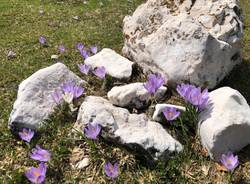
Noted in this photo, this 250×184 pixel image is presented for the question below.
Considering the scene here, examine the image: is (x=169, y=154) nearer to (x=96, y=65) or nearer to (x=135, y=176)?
(x=135, y=176)

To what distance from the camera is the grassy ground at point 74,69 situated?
5.99 metres

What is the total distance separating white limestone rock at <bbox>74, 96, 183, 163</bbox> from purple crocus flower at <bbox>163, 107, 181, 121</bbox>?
0.22m

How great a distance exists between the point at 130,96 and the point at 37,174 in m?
1.91

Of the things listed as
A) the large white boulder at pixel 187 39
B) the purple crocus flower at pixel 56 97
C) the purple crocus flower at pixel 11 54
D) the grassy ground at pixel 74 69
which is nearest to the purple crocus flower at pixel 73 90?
the purple crocus flower at pixel 56 97

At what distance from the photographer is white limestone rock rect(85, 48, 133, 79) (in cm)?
779

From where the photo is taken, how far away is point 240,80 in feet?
26.7

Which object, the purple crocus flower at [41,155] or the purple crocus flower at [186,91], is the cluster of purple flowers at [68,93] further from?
the purple crocus flower at [186,91]

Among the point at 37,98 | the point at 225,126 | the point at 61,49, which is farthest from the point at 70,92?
the point at 61,49

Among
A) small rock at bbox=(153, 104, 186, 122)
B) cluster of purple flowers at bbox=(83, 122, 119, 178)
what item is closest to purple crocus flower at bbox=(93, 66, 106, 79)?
small rock at bbox=(153, 104, 186, 122)

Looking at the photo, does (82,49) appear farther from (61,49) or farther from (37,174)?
(37,174)

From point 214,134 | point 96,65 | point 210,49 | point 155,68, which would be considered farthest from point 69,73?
point 214,134

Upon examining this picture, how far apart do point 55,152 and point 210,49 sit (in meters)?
2.81

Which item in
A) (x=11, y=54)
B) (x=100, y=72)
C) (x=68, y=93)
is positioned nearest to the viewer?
(x=68, y=93)

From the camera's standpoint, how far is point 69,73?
7465 millimetres
